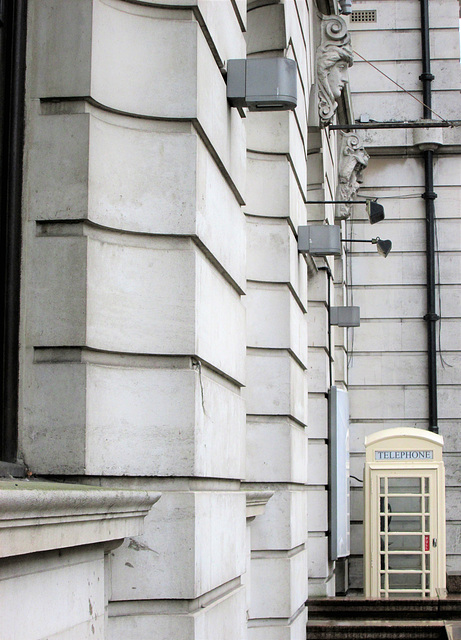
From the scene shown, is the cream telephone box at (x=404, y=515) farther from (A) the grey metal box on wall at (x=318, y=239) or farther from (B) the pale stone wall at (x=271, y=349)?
(B) the pale stone wall at (x=271, y=349)

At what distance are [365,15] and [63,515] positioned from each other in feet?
63.7

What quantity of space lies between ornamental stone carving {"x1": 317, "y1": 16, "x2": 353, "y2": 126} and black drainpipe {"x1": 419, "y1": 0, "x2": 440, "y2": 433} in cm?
748

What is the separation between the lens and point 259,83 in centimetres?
639

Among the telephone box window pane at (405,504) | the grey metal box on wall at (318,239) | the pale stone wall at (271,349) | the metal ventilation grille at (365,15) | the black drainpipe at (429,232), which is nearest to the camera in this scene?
the pale stone wall at (271,349)

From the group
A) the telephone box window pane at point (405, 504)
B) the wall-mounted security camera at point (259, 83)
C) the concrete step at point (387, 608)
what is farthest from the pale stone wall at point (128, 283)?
the telephone box window pane at point (405, 504)

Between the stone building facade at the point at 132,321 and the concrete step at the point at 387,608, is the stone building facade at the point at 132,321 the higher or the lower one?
the higher one

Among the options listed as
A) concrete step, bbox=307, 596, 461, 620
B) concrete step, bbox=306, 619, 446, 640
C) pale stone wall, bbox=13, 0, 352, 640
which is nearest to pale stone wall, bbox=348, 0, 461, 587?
concrete step, bbox=307, 596, 461, 620

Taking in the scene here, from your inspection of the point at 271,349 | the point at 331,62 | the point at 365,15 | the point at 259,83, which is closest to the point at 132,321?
the point at 259,83

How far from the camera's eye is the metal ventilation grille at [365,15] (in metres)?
21.8

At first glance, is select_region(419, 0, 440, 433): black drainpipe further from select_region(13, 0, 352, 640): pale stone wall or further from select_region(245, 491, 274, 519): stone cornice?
select_region(13, 0, 352, 640): pale stone wall

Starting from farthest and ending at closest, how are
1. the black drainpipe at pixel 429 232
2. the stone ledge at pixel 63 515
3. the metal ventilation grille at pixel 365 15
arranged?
the metal ventilation grille at pixel 365 15, the black drainpipe at pixel 429 232, the stone ledge at pixel 63 515

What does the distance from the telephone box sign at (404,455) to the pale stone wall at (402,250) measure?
13.2 feet

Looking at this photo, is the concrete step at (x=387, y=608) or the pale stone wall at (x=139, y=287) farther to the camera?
the concrete step at (x=387, y=608)

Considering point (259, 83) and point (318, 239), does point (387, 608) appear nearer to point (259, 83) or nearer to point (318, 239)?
point (318, 239)
